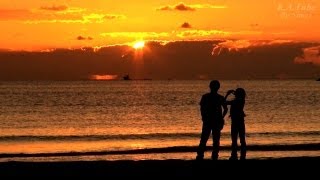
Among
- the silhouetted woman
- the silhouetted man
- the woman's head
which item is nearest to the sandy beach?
the silhouetted man

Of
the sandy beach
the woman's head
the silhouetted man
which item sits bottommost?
the sandy beach

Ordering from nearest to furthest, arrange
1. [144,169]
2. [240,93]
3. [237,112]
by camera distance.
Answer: [144,169], [240,93], [237,112]

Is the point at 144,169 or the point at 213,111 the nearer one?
the point at 144,169

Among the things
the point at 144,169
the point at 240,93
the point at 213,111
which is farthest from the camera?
the point at 240,93

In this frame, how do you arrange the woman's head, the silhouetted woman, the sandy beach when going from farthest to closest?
the silhouetted woman, the woman's head, the sandy beach

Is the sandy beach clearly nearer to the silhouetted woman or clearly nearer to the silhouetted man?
the silhouetted man

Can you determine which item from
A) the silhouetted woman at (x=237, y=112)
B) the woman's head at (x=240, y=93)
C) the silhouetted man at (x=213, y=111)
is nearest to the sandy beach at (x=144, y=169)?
the silhouetted man at (x=213, y=111)

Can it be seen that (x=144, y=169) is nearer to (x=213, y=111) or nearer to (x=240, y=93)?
(x=213, y=111)

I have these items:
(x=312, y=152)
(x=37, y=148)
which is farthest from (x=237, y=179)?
(x=37, y=148)

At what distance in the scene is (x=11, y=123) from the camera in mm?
55938

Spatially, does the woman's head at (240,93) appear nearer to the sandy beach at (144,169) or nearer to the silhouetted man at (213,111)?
the silhouetted man at (213,111)

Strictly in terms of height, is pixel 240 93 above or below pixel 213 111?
above

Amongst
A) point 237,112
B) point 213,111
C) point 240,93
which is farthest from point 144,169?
point 240,93

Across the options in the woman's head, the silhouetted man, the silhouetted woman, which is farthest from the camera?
the silhouetted woman
